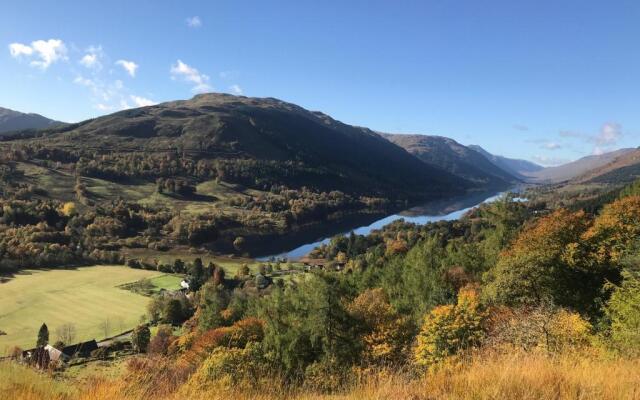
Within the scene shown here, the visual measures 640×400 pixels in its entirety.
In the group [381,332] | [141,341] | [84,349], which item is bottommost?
[84,349]

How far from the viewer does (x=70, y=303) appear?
8256 centimetres

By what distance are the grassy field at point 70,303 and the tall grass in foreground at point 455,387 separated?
68149 millimetres

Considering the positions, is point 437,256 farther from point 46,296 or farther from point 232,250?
point 232,250

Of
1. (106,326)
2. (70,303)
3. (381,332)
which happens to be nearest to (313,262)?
(106,326)

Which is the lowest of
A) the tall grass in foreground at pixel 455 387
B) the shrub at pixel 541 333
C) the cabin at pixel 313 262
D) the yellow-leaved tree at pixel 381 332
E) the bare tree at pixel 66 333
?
the bare tree at pixel 66 333

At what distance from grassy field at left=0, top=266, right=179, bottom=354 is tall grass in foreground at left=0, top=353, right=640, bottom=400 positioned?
68149mm

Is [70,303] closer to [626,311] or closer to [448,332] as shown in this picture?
[448,332]

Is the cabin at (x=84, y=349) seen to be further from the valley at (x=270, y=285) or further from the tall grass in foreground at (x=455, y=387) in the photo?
the tall grass in foreground at (x=455, y=387)

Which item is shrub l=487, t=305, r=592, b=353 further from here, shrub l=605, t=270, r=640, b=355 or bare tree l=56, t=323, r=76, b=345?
bare tree l=56, t=323, r=76, b=345

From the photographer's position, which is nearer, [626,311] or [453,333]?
[626,311]

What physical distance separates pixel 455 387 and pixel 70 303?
9159 centimetres

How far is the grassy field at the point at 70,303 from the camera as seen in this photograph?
7056cm

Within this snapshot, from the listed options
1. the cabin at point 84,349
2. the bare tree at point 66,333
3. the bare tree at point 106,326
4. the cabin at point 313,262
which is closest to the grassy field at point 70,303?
the bare tree at point 106,326

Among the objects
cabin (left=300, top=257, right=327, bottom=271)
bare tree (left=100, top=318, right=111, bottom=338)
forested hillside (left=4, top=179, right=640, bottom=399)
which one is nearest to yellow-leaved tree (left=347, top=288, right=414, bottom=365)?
forested hillside (left=4, top=179, right=640, bottom=399)
